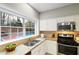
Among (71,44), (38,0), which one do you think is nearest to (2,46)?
(38,0)

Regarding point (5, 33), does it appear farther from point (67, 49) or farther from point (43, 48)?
point (67, 49)

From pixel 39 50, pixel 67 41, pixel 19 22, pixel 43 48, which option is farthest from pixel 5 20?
pixel 67 41

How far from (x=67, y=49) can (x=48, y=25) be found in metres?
0.81

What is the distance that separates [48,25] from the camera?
236cm

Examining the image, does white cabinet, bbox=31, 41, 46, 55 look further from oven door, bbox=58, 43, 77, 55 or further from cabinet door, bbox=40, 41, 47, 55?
oven door, bbox=58, 43, 77, 55

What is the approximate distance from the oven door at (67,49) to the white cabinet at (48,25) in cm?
46

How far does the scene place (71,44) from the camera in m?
1.90

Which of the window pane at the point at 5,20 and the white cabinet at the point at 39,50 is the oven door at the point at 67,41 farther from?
the window pane at the point at 5,20

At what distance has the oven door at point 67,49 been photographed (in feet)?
6.05

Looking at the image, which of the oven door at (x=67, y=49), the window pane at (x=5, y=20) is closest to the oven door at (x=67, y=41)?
the oven door at (x=67, y=49)

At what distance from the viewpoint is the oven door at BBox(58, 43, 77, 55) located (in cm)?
185

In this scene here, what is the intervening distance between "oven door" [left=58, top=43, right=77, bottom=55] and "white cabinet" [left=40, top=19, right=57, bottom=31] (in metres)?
0.46

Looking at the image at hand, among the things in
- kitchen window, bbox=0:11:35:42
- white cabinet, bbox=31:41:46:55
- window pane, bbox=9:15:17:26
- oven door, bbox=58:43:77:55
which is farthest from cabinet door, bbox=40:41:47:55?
window pane, bbox=9:15:17:26
